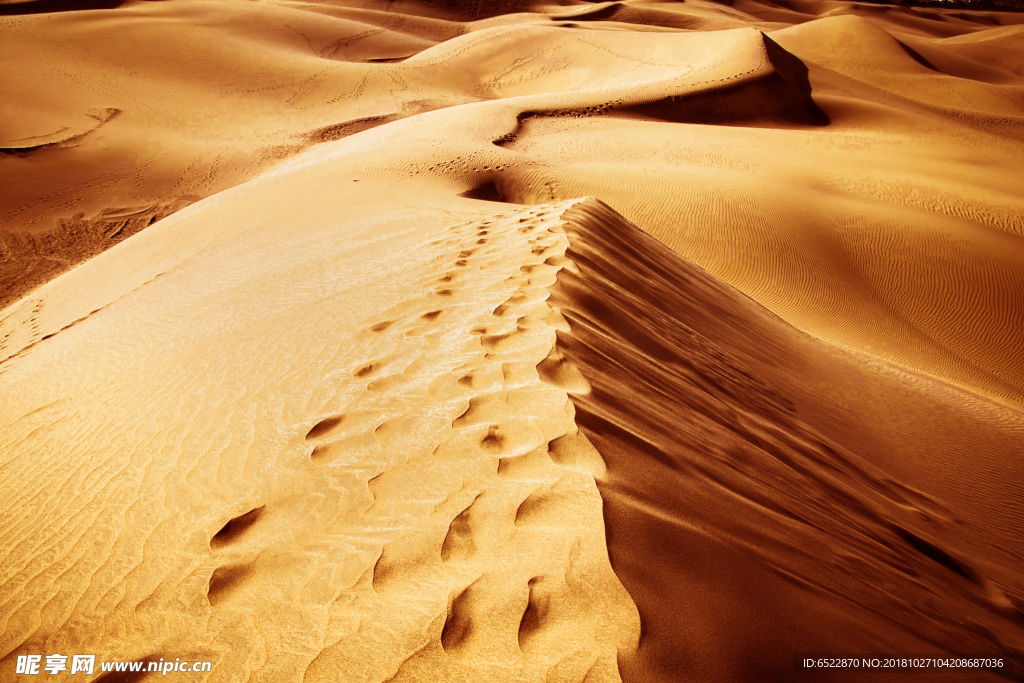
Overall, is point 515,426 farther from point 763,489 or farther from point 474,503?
point 763,489

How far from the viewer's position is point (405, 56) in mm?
24062

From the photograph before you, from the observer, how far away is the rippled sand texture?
1.51m

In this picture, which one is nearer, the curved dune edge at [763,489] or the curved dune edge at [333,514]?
the curved dune edge at [333,514]

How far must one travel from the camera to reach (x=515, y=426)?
208 centimetres

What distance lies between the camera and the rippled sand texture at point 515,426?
1510 mm

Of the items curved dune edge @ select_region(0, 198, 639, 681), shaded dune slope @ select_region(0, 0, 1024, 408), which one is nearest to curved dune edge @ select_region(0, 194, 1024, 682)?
curved dune edge @ select_region(0, 198, 639, 681)

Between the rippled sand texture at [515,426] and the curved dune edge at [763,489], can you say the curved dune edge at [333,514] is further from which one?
the curved dune edge at [763,489]

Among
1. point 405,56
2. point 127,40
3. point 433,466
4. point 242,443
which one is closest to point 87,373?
point 242,443

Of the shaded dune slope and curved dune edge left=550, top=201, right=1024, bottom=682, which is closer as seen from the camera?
curved dune edge left=550, top=201, right=1024, bottom=682
